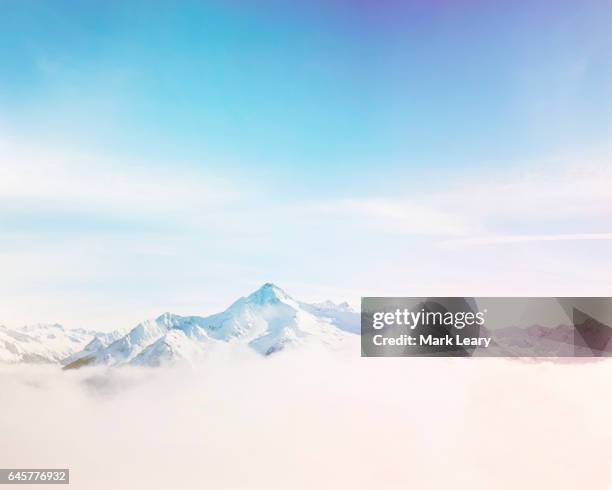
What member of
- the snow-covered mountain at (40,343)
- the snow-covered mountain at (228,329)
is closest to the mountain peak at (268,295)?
the snow-covered mountain at (228,329)

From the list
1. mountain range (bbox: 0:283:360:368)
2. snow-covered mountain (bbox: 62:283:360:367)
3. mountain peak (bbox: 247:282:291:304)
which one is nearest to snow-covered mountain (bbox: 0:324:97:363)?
mountain range (bbox: 0:283:360:368)

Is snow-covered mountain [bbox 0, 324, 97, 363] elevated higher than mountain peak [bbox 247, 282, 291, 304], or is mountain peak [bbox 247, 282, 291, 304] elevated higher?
mountain peak [bbox 247, 282, 291, 304]


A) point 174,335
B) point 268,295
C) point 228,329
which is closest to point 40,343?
point 174,335

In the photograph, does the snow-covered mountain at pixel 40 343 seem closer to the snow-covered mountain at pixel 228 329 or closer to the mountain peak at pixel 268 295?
the snow-covered mountain at pixel 228 329

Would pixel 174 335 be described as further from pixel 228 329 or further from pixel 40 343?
pixel 40 343

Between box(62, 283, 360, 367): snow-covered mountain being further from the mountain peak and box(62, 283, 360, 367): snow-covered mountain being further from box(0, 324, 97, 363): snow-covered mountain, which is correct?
box(0, 324, 97, 363): snow-covered mountain

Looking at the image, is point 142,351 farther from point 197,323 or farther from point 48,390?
point 48,390

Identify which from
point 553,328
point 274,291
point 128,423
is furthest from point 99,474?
point 553,328

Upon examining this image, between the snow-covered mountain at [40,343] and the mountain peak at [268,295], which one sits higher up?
the mountain peak at [268,295]
